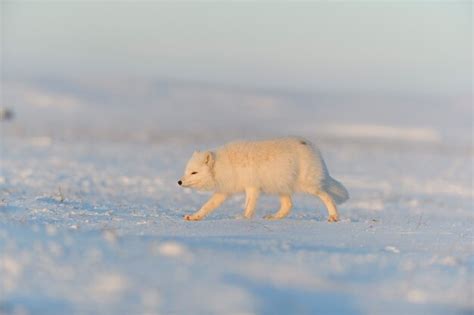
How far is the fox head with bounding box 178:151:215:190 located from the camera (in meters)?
7.37

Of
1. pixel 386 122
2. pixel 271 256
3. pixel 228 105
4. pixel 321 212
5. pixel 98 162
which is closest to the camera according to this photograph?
pixel 271 256

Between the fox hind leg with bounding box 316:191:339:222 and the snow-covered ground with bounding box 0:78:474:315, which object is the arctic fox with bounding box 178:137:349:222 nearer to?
the fox hind leg with bounding box 316:191:339:222

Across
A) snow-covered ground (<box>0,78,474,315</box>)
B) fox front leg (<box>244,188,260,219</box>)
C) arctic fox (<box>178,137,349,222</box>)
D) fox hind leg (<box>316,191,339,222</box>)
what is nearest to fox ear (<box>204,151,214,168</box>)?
arctic fox (<box>178,137,349,222</box>)

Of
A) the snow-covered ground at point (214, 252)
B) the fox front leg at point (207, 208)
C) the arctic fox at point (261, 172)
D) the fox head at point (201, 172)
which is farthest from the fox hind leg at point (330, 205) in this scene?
the fox head at point (201, 172)

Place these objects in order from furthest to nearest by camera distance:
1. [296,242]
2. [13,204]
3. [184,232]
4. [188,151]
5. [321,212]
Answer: [188,151]
[321,212]
[13,204]
[184,232]
[296,242]

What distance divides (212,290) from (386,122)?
48.8 metres

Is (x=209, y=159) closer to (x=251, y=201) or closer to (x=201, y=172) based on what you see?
(x=201, y=172)

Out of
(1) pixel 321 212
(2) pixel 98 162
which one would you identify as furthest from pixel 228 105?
(1) pixel 321 212

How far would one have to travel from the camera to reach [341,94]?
224 ft

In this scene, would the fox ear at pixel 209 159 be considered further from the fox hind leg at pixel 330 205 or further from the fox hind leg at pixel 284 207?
the fox hind leg at pixel 330 205

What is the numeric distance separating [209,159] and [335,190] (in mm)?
1363

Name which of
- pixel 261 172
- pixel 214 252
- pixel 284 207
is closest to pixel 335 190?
pixel 284 207

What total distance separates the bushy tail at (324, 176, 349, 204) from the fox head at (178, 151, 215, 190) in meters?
1.21

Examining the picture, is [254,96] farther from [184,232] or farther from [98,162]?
[184,232]
